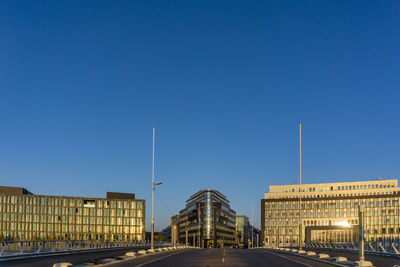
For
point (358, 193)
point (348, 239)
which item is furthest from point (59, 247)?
point (358, 193)

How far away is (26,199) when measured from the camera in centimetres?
15325

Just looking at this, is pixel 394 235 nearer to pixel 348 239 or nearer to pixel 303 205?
pixel 348 239

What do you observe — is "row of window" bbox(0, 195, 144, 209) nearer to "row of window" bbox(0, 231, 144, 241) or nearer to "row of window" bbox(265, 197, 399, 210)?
"row of window" bbox(0, 231, 144, 241)

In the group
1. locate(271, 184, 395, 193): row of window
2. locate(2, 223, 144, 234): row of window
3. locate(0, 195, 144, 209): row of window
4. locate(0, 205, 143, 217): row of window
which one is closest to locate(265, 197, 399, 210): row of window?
locate(271, 184, 395, 193): row of window

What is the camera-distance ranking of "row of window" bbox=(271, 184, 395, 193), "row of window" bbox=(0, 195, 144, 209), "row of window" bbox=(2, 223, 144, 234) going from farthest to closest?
"row of window" bbox=(271, 184, 395, 193) → "row of window" bbox=(0, 195, 144, 209) → "row of window" bbox=(2, 223, 144, 234)

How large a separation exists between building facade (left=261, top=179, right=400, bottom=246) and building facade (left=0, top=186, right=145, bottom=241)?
170 ft

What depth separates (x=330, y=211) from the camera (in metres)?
172

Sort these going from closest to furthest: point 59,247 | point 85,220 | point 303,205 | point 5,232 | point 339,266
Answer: point 339,266 → point 59,247 → point 5,232 → point 85,220 → point 303,205

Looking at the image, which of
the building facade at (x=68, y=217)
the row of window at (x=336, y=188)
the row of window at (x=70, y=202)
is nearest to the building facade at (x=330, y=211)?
the row of window at (x=336, y=188)

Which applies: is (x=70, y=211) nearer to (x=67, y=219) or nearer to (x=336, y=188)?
(x=67, y=219)

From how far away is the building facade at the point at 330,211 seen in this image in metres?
163

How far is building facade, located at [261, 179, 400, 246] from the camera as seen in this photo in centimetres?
16275

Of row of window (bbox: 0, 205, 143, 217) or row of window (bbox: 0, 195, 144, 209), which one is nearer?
row of window (bbox: 0, 205, 143, 217)

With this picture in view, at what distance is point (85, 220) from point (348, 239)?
91148 millimetres
